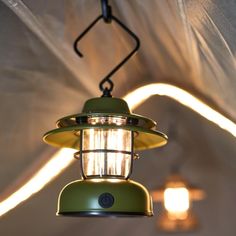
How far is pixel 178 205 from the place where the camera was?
7.70ft

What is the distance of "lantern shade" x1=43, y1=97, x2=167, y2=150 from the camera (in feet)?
3.94

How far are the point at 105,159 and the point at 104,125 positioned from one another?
0.13 meters

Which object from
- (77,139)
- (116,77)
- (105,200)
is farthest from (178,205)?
(105,200)

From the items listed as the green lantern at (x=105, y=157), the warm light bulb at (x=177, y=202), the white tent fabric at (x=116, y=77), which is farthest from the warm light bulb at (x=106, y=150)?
the warm light bulb at (x=177, y=202)

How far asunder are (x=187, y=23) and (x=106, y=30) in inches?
15.7

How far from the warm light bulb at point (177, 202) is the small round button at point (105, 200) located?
47.3 inches

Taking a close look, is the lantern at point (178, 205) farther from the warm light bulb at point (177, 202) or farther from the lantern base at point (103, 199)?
the lantern base at point (103, 199)

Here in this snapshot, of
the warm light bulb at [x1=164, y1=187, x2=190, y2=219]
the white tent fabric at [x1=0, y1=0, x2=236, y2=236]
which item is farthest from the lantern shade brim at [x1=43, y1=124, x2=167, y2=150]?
the warm light bulb at [x1=164, y1=187, x2=190, y2=219]

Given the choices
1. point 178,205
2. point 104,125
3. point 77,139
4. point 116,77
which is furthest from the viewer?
point 178,205

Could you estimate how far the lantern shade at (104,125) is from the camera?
120 centimetres

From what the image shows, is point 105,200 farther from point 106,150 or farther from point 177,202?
point 177,202

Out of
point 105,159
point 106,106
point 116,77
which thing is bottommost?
point 105,159

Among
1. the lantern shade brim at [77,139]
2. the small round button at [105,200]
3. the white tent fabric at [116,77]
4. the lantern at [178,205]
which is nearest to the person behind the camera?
the small round button at [105,200]

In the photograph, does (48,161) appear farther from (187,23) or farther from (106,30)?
(187,23)
